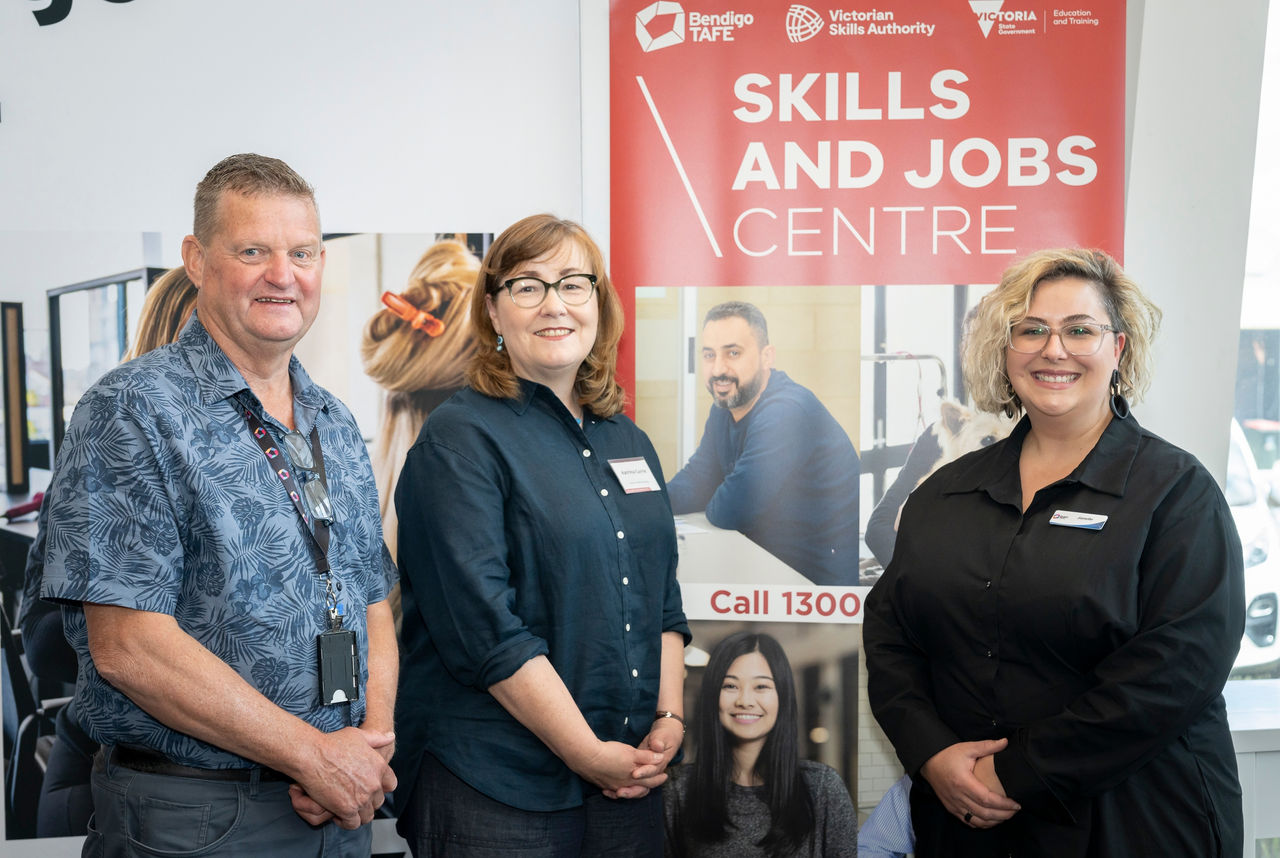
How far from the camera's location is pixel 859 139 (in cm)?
259

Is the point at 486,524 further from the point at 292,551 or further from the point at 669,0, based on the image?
the point at 669,0

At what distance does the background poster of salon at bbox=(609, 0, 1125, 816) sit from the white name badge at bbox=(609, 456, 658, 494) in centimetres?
64

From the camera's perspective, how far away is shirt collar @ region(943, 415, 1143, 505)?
178cm

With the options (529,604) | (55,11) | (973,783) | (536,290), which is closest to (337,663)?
(529,604)

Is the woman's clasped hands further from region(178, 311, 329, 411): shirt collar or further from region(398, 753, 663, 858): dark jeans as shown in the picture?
region(178, 311, 329, 411): shirt collar

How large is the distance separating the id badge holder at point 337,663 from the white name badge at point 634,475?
63cm

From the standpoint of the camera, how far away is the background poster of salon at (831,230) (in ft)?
8.39

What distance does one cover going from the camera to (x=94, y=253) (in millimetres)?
2646

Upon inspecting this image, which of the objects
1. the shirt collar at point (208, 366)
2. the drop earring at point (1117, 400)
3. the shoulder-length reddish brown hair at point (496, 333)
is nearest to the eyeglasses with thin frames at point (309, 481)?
the shirt collar at point (208, 366)

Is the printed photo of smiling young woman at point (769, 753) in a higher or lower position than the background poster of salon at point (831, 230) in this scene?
lower

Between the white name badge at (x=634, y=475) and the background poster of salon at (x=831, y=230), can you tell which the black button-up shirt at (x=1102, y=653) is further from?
the background poster of salon at (x=831, y=230)

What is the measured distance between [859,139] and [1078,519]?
51.0 inches

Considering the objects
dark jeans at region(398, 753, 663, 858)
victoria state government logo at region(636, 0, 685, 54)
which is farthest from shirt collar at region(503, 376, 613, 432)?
victoria state government logo at region(636, 0, 685, 54)

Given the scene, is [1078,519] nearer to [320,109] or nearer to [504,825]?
[504,825]
